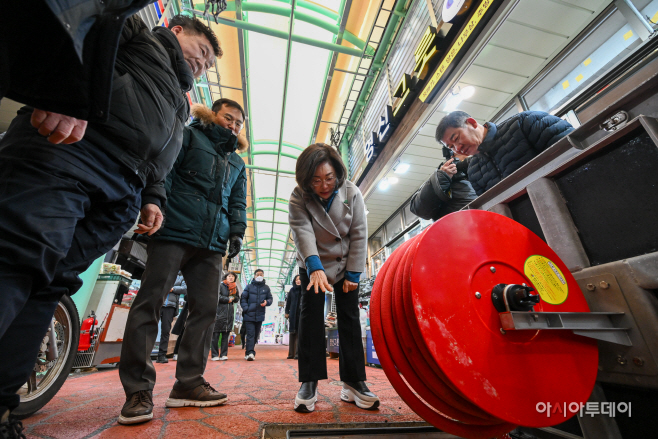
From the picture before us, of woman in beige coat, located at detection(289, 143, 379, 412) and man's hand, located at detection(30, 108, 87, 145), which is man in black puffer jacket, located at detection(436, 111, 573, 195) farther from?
man's hand, located at detection(30, 108, 87, 145)

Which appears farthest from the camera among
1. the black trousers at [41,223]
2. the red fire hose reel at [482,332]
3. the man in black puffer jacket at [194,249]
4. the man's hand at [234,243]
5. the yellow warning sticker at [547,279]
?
the man's hand at [234,243]

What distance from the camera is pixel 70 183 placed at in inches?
28.5

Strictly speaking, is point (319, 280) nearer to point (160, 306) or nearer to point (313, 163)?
point (313, 163)

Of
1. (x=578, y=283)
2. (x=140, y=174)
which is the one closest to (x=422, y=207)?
(x=578, y=283)

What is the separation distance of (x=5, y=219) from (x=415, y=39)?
225 inches

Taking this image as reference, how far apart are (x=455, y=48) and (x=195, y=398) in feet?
13.6

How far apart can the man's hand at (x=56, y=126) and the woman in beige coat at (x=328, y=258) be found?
106cm

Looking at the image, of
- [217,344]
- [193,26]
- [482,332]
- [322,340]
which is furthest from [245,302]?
[482,332]

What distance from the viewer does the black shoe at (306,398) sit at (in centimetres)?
130

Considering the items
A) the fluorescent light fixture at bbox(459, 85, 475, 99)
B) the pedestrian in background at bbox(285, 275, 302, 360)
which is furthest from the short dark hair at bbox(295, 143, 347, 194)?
the pedestrian in background at bbox(285, 275, 302, 360)

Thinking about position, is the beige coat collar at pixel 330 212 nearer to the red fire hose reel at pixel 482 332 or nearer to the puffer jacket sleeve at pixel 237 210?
the puffer jacket sleeve at pixel 237 210

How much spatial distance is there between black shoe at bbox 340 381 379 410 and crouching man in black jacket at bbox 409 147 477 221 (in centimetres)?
129

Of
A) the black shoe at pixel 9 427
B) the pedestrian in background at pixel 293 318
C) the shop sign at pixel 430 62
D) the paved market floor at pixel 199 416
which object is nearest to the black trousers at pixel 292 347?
the pedestrian in background at pixel 293 318

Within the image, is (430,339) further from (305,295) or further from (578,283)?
(305,295)
